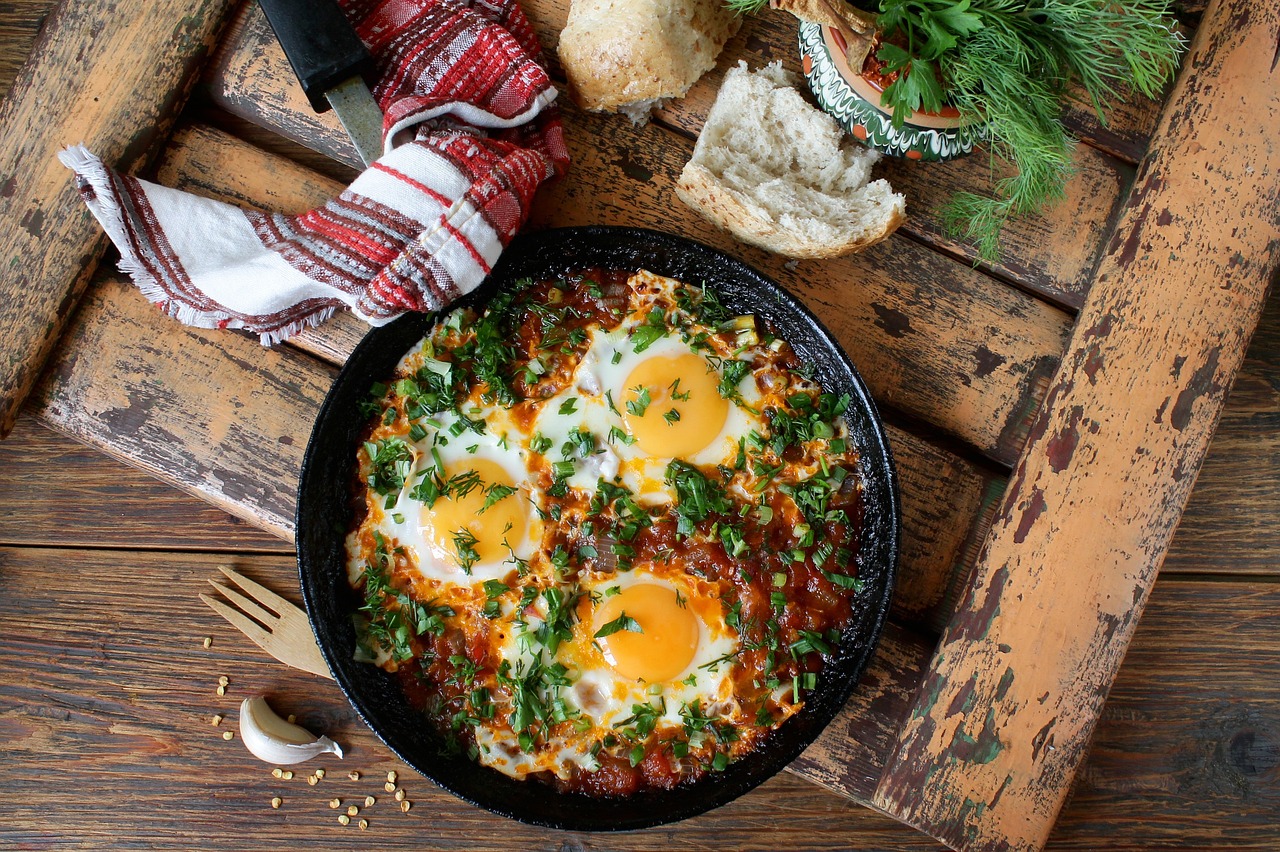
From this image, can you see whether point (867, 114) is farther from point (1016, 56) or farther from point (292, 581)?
point (292, 581)

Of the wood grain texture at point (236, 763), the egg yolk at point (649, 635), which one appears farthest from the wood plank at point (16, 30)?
the egg yolk at point (649, 635)

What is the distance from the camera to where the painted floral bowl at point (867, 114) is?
2.18 meters

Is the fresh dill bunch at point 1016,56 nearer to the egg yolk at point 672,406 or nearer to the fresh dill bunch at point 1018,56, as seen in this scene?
the fresh dill bunch at point 1018,56

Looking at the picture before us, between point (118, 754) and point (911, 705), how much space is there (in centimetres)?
262

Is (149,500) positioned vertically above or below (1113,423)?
below

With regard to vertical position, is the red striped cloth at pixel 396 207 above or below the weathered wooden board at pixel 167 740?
above

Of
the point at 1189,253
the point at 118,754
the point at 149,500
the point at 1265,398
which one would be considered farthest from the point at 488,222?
the point at 1265,398

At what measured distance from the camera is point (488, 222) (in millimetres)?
2193

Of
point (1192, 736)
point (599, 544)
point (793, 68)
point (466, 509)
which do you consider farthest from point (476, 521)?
point (1192, 736)

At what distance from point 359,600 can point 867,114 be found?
6.53 feet

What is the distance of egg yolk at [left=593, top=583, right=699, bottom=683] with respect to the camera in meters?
2.28

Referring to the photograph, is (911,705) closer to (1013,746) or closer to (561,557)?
(1013,746)

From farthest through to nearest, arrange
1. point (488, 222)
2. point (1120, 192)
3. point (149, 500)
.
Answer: point (149, 500)
point (1120, 192)
point (488, 222)

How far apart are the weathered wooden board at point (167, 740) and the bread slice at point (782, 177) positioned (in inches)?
71.9
